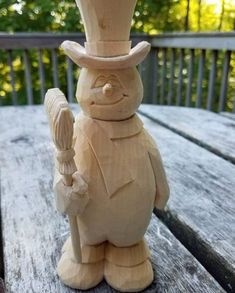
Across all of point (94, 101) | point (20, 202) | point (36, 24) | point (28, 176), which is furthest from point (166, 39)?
point (94, 101)

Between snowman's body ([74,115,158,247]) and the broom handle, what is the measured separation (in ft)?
0.05

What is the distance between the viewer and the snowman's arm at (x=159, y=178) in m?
0.45

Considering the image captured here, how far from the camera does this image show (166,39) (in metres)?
1.95

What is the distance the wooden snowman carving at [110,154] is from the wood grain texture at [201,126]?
1.82 ft

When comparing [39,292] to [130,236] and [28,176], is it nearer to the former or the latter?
[130,236]

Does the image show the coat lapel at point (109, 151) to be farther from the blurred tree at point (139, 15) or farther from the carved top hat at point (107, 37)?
the blurred tree at point (139, 15)

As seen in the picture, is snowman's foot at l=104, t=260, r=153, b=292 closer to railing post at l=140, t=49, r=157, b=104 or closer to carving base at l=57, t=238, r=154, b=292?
carving base at l=57, t=238, r=154, b=292

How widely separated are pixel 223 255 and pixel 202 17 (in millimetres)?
2812

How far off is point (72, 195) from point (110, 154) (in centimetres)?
7

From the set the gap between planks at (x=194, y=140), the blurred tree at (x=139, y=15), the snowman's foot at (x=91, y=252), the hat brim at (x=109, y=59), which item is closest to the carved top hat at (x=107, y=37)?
the hat brim at (x=109, y=59)

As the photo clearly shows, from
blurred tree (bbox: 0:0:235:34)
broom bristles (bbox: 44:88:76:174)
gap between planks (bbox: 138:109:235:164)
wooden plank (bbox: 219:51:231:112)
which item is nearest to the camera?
broom bristles (bbox: 44:88:76:174)

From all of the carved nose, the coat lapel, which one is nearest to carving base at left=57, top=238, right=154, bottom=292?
the coat lapel

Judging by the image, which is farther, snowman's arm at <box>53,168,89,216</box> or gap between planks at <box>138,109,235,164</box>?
gap between planks at <box>138,109,235,164</box>

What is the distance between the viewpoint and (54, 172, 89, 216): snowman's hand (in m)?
0.40
